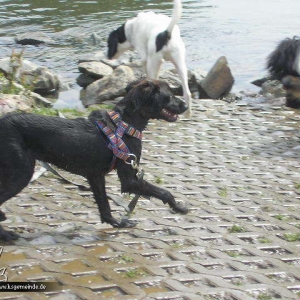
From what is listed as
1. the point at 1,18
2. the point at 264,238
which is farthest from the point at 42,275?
the point at 1,18

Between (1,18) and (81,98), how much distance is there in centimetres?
836

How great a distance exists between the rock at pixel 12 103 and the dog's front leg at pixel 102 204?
282cm

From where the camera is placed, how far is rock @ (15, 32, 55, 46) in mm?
15477

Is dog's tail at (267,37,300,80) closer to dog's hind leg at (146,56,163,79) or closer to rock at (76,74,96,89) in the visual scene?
dog's hind leg at (146,56,163,79)

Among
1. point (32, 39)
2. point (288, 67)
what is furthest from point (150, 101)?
point (32, 39)

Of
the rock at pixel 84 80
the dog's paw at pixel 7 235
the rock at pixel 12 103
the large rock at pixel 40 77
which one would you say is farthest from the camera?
the rock at pixel 84 80

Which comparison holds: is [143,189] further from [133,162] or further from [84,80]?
[84,80]

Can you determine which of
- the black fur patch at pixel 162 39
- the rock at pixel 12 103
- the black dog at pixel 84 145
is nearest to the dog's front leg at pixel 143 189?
the black dog at pixel 84 145

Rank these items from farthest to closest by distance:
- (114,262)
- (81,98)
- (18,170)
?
1. (81,98)
2. (18,170)
3. (114,262)

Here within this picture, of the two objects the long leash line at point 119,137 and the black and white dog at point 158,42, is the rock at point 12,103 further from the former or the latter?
the long leash line at point 119,137

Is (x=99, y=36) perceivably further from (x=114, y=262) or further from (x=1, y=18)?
(x=114, y=262)

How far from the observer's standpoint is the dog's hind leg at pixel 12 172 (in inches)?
169

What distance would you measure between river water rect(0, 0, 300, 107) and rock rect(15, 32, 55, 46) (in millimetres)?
214

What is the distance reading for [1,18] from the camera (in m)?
18.7
